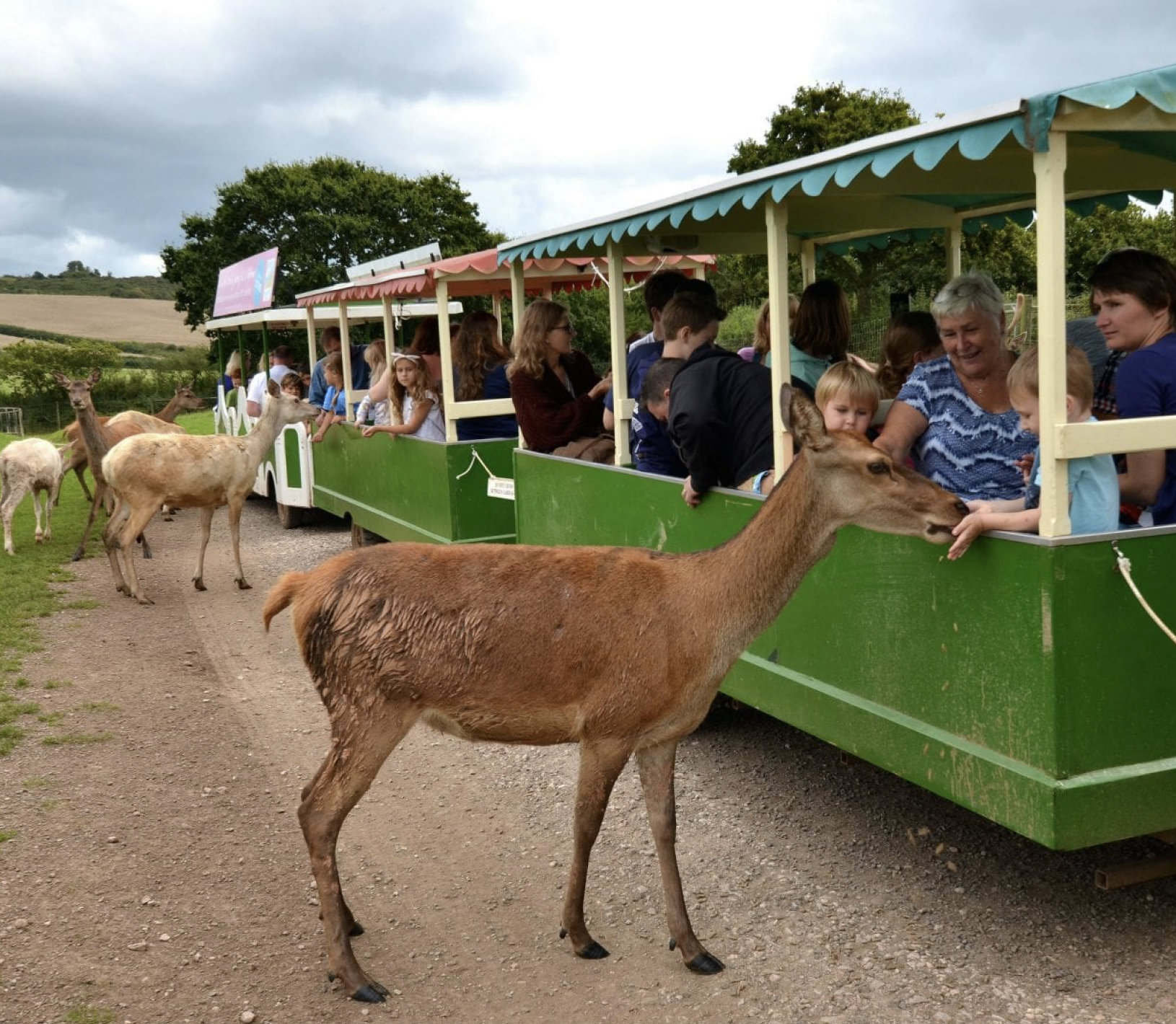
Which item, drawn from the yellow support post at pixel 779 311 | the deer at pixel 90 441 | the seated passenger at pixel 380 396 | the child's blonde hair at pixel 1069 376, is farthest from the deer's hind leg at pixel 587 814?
the deer at pixel 90 441

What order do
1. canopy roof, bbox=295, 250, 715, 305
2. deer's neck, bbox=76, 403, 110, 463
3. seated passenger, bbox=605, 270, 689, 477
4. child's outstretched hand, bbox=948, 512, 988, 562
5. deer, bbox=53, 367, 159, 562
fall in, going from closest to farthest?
child's outstretched hand, bbox=948, 512, 988, 562 → seated passenger, bbox=605, 270, 689, 477 → canopy roof, bbox=295, 250, 715, 305 → deer, bbox=53, 367, 159, 562 → deer's neck, bbox=76, 403, 110, 463

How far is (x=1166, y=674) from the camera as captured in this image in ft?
11.8

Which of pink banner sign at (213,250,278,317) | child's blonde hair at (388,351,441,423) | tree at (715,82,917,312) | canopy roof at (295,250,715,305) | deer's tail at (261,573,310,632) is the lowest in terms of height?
deer's tail at (261,573,310,632)

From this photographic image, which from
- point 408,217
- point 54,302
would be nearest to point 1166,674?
point 408,217

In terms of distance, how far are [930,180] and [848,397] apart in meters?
1.21

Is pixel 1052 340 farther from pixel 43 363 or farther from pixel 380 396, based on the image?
pixel 43 363

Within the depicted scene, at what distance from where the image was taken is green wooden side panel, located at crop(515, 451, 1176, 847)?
3.50 m

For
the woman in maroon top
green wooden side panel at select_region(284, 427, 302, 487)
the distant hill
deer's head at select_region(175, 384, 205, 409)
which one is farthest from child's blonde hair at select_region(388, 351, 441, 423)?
the distant hill

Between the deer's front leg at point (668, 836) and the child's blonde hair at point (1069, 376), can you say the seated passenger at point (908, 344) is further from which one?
the deer's front leg at point (668, 836)

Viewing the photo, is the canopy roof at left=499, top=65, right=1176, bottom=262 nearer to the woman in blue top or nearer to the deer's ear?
the woman in blue top

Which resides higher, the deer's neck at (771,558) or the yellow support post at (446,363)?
the yellow support post at (446,363)

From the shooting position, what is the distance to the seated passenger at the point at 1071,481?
3.53 meters

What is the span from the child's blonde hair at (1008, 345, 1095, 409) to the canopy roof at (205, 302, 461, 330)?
1040 centimetres

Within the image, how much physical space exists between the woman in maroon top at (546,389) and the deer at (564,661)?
3.28 meters
